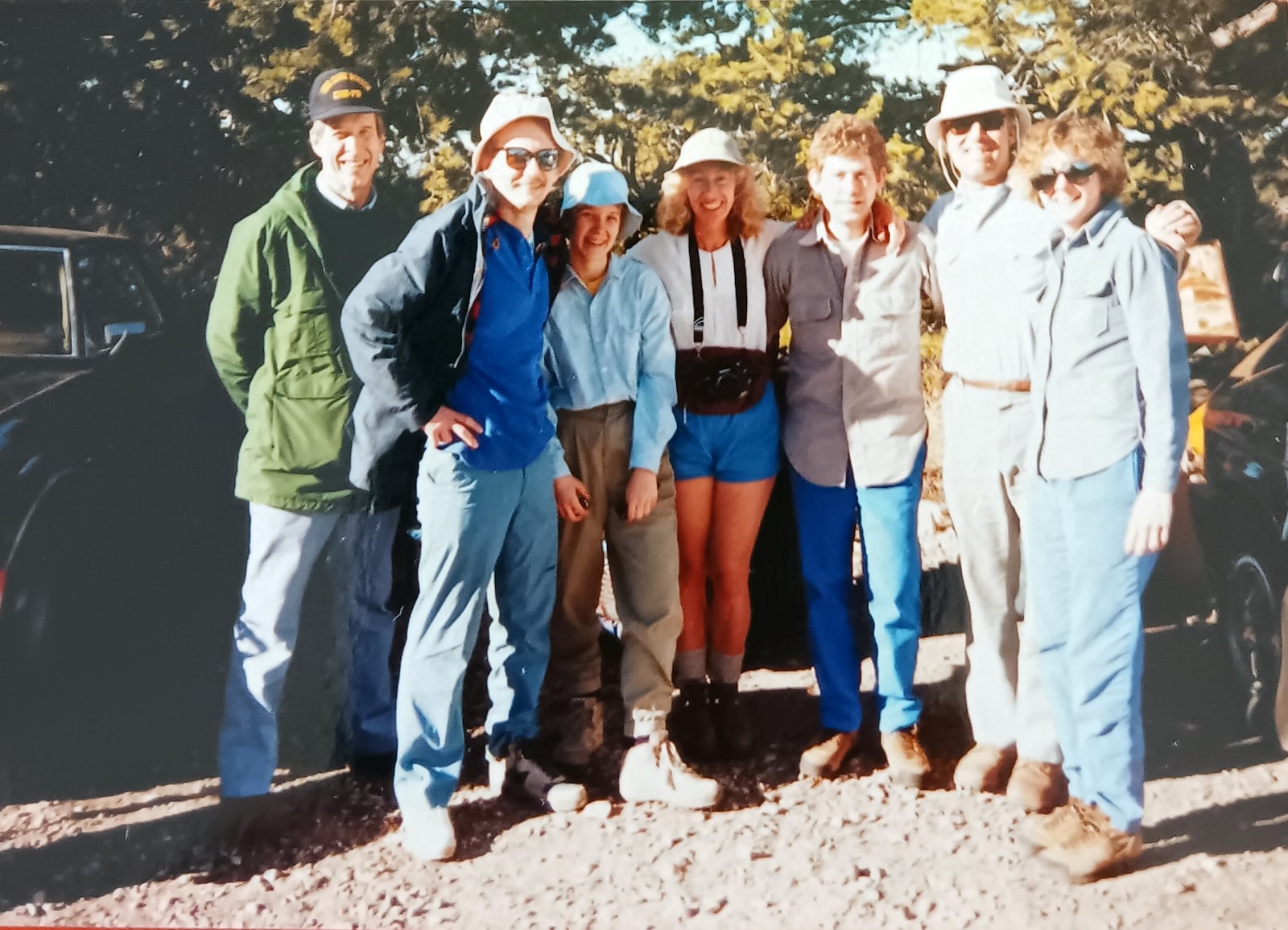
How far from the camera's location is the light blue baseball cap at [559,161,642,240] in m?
3.03

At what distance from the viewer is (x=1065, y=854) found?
2965mm

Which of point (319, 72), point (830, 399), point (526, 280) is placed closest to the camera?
point (526, 280)

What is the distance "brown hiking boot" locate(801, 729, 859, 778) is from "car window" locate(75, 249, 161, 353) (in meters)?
2.82

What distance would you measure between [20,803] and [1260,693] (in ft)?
14.2

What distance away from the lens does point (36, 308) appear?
3543mm

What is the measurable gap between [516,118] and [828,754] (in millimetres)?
2320

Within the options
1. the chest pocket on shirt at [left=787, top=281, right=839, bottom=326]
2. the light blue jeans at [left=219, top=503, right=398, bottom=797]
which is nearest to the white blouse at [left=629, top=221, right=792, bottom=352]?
the chest pocket on shirt at [left=787, top=281, right=839, bottom=326]

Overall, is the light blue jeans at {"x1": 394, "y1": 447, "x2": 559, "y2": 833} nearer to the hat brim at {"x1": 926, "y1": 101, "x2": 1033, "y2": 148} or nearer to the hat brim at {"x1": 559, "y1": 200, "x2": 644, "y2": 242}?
the hat brim at {"x1": 559, "y1": 200, "x2": 644, "y2": 242}

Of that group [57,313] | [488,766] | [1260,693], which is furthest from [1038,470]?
[57,313]

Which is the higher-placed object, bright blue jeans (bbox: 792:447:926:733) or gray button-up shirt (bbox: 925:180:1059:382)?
gray button-up shirt (bbox: 925:180:1059:382)

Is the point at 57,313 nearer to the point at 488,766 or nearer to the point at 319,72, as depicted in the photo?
the point at 319,72

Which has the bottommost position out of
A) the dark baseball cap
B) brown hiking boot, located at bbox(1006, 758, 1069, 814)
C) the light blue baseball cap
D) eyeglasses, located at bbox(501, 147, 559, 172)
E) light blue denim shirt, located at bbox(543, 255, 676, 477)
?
brown hiking boot, located at bbox(1006, 758, 1069, 814)

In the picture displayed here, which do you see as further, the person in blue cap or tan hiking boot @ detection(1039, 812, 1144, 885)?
the person in blue cap

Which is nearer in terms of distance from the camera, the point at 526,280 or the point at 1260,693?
the point at 526,280
